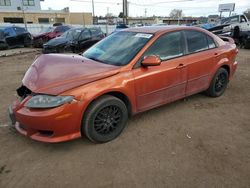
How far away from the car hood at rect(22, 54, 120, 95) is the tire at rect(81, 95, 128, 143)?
1.19ft

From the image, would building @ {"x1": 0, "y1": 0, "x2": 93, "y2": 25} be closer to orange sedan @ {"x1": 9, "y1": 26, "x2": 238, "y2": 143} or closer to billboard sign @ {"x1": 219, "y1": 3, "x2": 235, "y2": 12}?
billboard sign @ {"x1": 219, "y1": 3, "x2": 235, "y2": 12}

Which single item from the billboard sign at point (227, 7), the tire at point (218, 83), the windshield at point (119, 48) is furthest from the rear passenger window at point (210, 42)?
the billboard sign at point (227, 7)

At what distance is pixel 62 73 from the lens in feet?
10.9

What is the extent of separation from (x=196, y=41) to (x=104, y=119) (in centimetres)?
Result: 243

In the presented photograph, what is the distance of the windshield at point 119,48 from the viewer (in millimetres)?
3728

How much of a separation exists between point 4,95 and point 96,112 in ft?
11.3

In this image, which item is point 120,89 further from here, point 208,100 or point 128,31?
point 208,100

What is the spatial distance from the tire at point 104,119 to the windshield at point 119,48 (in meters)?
0.65

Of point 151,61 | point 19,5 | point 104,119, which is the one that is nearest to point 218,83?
point 151,61

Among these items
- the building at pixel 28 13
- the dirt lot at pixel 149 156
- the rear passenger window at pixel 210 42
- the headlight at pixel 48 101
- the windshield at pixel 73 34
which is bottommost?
the dirt lot at pixel 149 156

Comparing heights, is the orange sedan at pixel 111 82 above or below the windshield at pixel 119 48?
below

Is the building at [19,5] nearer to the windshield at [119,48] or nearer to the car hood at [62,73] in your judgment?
the windshield at [119,48]

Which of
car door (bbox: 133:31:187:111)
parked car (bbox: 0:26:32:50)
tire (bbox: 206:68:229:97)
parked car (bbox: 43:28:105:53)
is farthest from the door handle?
parked car (bbox: 0:26:32:50)

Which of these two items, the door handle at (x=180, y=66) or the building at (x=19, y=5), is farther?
the building at (x=19, y=5)
